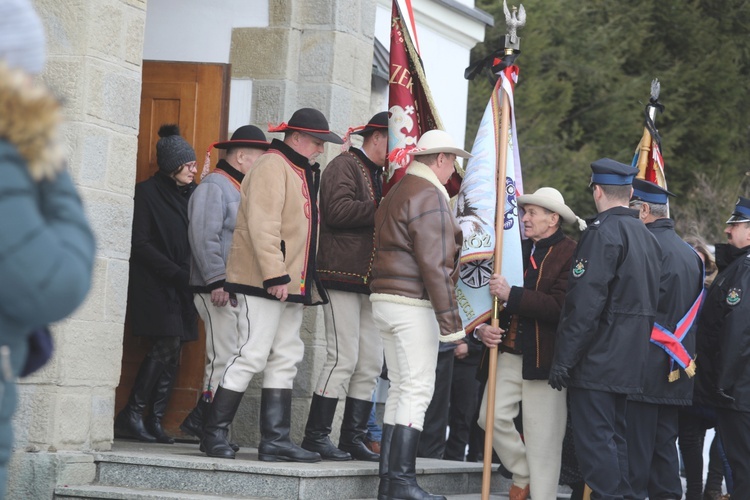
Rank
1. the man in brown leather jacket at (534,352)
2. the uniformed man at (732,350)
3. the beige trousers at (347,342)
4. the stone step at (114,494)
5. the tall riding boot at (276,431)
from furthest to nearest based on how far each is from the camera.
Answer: the uniformed man at (732,350)
the beige trousers at (347,342)
the man in brown leather jacket at (534,352)
the tall riding boot at (276,431)
the stone step at (114,494)

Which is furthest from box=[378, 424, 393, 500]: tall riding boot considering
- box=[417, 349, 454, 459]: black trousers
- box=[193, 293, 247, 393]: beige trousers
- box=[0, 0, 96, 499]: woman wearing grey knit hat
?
box=[0, 0, 96, 499]: woman wearing grey knit hat

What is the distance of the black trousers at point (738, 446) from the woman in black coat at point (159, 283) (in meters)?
3.81

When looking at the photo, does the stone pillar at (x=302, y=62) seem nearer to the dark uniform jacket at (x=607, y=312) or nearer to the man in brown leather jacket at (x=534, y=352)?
the man in brown leather jacket at (x=534, y=352)

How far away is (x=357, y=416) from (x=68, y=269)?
17.9 feet

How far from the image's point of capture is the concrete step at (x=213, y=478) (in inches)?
266

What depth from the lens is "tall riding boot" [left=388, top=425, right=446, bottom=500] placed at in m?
6.91

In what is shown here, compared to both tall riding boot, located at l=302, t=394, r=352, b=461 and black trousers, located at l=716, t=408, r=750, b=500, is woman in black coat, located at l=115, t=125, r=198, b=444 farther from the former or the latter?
black trousers, located at l=716, t=408, r=750, b=500

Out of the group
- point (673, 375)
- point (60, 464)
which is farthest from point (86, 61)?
point (673, 375)

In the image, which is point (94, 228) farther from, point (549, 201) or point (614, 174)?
point (614, 174)

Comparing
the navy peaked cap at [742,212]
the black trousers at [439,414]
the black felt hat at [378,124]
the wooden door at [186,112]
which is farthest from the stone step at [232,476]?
the navy peaked cap at [742,212]

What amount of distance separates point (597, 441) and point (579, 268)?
102 cm

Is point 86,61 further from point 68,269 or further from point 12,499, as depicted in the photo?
point 68,269

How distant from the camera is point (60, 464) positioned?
267 inches

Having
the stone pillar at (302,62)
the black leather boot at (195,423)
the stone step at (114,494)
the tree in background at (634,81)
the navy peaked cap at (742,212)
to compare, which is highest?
the tree in background at (634,81)
